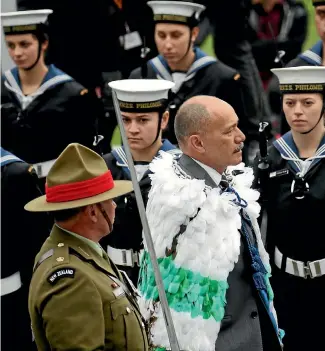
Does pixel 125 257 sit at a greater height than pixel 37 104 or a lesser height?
lesser

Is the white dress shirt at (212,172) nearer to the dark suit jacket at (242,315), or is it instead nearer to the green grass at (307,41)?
the dark suit jacket at (242,315)

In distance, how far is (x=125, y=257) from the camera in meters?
6.91

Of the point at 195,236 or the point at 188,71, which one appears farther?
the point at 188,71

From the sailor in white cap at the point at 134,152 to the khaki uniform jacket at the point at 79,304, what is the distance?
82.0 inches

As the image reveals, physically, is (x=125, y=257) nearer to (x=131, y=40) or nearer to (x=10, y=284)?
(x=10, y=284)

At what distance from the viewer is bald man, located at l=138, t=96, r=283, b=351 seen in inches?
213

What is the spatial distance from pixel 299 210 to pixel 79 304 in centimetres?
272

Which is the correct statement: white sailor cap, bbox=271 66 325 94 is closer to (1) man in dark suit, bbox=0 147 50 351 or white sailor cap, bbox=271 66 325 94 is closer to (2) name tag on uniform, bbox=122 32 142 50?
(1) man in dark suit, bbox=0 147 50 351

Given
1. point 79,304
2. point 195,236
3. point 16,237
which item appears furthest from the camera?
point 16,237

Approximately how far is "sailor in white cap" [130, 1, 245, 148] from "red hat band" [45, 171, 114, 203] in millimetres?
3765

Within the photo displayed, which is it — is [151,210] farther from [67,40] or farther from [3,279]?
[67,40]

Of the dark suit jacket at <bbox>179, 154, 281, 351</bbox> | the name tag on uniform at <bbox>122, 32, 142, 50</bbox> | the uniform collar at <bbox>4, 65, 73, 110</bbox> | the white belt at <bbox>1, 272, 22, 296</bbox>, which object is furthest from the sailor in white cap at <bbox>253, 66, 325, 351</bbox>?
the name tag on uniform at <bbox>122, 32, 142, 50</bbox>

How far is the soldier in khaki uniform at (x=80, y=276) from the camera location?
4.42 m

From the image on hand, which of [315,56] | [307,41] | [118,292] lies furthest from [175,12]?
[118,292]
